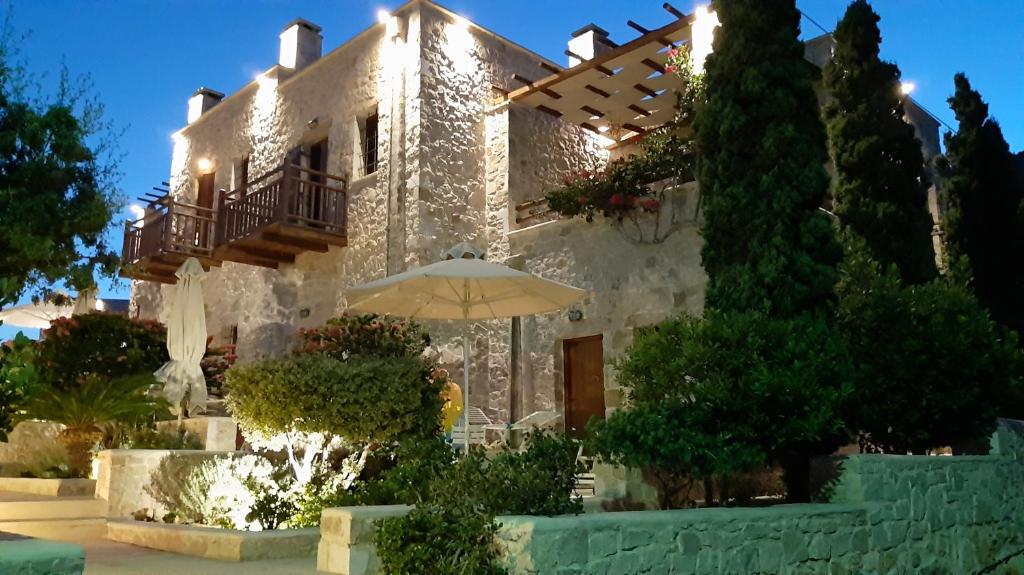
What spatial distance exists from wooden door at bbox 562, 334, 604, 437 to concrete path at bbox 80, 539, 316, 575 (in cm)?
657

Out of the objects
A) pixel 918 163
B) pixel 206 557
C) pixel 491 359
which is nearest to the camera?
pixel 206 557

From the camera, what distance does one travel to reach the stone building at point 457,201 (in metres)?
11.5

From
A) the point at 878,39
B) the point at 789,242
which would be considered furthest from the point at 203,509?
the point at 878,39

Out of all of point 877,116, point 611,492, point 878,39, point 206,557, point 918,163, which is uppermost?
point 878,39

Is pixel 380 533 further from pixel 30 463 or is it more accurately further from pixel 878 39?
pixel 878 39

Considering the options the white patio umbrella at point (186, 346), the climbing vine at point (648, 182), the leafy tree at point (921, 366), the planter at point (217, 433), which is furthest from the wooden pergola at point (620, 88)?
the planter at point (217, 433)

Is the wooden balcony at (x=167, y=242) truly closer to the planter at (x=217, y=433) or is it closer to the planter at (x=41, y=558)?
the planter at (x=217, y=433)

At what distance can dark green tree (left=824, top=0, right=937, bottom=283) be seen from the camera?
9078mm

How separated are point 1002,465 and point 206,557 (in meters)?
7.11

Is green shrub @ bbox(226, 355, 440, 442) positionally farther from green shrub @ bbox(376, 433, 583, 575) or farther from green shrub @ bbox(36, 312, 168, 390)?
green shrub @ bbox(36, 312, 168, 390)

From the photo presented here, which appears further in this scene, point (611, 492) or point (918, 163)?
point (918, 163)

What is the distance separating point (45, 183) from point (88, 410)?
4.20 metres

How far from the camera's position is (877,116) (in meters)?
9.55

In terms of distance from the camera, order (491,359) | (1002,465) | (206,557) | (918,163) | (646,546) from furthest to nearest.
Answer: (491,359), (918,163), (1002,465), (206,557), (646,546)
